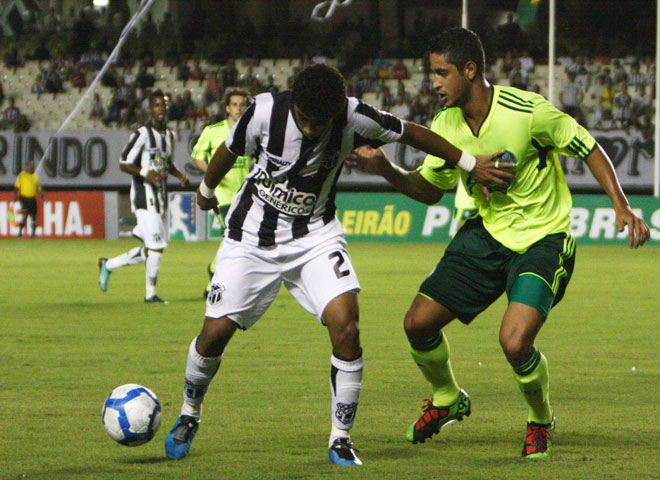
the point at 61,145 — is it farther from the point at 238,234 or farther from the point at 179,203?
the point at 238,234

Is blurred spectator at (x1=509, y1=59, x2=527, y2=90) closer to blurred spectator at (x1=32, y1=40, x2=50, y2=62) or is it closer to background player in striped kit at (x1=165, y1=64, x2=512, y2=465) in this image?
blurred spectator at (x1=32, y1=40, x2=50, y2=62)

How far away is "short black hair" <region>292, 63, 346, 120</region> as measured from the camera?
4.98 meters

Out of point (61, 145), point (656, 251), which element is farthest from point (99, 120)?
point (656, 251)

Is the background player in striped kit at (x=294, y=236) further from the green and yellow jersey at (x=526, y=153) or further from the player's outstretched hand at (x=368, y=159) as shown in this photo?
the green and yellow jersey at (x=526, y=153)

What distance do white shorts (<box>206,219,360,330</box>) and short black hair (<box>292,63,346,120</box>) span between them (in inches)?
29.5

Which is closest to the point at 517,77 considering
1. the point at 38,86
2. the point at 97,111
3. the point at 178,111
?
the point at 178,111

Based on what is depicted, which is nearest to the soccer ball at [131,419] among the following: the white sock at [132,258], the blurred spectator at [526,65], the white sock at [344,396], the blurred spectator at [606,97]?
the white sock at [344,396]

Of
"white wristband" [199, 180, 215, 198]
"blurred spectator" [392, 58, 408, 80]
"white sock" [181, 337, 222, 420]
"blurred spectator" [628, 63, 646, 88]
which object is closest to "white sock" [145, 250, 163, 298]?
"white wristband" [199, 180, 215, 198]

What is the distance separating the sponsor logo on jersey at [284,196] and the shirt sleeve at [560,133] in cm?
122

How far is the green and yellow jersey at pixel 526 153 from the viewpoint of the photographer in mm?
5711

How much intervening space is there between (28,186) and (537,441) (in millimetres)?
24530

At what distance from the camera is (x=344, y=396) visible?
5340 millimetres

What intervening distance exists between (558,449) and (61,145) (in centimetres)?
2888

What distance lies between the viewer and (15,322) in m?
11.5
